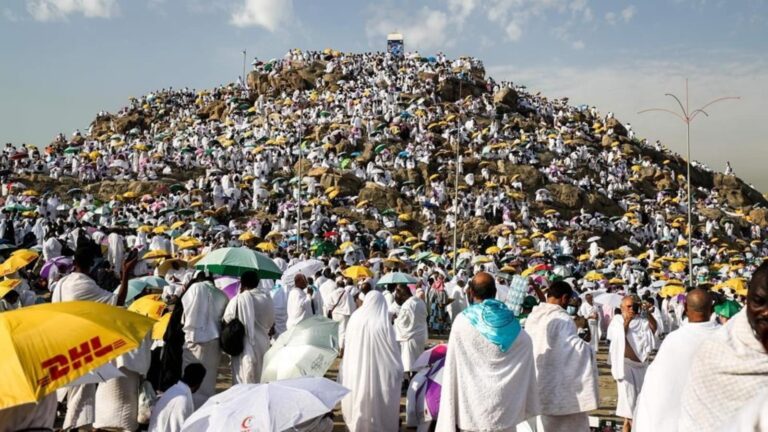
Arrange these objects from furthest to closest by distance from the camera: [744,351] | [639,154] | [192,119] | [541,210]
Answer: [192,119]
[639,154]
[541,210]
[744,351]

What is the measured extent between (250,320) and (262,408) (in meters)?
2.42

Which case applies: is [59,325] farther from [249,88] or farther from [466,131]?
[249,88]

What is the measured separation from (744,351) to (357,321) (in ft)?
14.0

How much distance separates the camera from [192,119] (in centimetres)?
5053

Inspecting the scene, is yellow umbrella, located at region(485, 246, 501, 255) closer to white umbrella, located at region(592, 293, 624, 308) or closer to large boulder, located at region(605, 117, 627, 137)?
white umbrella, located at region(592, 293, 624, 308)

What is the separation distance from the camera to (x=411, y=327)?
8.44 m

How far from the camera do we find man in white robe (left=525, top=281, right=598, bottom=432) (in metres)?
4.64

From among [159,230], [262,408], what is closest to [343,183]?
[159,230]

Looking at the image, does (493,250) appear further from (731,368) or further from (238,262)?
(731,368)

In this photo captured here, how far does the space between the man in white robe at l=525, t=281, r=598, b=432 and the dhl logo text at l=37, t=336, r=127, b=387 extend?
2.94 meters

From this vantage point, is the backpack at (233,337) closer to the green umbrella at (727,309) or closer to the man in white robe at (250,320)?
the man in white robe at (250,320)

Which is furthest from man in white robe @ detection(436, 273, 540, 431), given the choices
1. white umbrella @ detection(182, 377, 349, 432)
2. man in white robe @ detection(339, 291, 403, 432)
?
man in white robe @ detection(339, 291, 403, 432)

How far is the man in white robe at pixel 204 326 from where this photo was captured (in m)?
6.09

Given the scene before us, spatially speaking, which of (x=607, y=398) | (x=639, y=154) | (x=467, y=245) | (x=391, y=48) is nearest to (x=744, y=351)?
(x=607, y=398)
